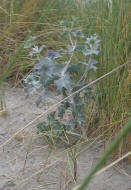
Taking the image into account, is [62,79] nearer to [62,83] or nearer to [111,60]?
[62,83]

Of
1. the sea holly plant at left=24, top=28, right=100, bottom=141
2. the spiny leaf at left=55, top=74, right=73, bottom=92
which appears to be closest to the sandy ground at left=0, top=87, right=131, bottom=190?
the sea holly plant at left=24, top=28, right=100, bottom=141

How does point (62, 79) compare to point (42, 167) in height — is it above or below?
above

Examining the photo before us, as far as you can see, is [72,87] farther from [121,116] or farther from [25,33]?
[25,33]

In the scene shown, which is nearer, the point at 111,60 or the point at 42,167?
the point at 42,167

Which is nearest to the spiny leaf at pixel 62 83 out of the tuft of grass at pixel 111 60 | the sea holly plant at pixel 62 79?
the sea holly plant at pixel 62 79

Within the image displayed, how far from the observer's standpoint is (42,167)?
142 cm

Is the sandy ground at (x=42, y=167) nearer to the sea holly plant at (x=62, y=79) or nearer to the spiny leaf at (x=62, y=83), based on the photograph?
the sea holly plant at (x=62, y=79)

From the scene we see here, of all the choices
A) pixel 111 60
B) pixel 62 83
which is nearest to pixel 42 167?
pixel 62 83

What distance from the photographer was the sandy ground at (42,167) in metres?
1.32

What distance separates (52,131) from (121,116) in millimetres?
325

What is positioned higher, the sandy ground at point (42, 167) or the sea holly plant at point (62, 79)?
the sea holly plant at point (62, 79)

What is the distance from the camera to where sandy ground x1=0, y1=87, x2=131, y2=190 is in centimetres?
132

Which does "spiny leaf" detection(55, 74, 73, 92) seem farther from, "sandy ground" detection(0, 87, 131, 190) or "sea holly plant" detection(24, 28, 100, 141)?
"sandy ground" detection(0, 87, 131, 190)

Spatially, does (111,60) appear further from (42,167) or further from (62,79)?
(42,167)
